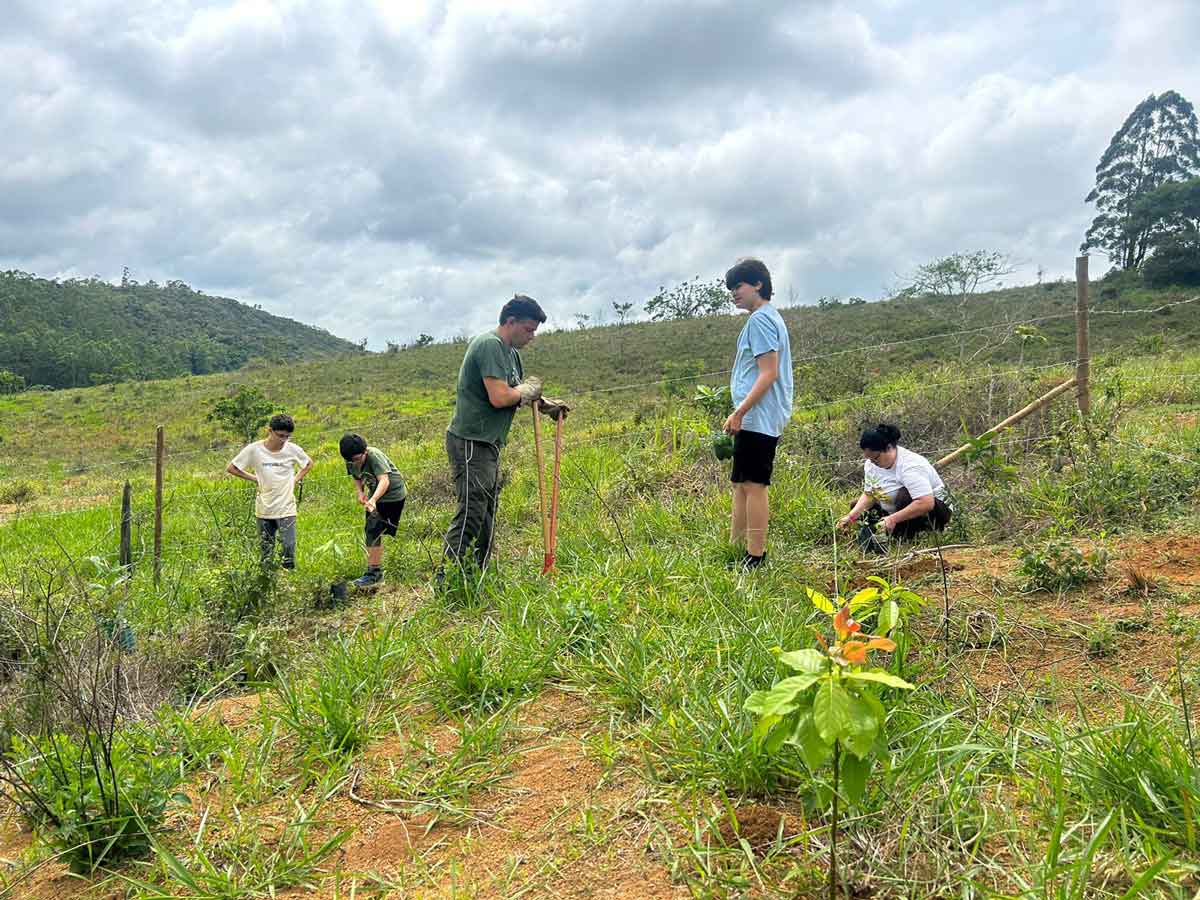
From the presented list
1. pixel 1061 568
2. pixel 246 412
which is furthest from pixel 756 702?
pixel 246 412

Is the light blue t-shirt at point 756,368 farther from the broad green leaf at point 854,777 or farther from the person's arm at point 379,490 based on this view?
the person's arm at point 379,490

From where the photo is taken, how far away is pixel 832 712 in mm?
1244

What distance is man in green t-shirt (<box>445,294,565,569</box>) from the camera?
13.1 feet

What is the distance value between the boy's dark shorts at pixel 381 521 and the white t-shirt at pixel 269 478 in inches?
30.7

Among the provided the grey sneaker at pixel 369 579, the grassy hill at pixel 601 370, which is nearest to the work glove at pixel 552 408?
the grey sneaker at pixel 369 579

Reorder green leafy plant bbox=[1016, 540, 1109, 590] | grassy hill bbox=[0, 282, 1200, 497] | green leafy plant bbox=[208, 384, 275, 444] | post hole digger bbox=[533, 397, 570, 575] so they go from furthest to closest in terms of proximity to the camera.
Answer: grassy hill bbox=[0, 282, 1200, 497], green leafy plant bbox=[208, 384, 275, 444], post hole digger bbox=[533, 397, 570, 575], green leafy plant bbox=[1016, 540, 1109, 590]

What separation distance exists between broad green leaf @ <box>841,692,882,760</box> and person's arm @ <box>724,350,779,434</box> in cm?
255

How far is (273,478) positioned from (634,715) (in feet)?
13.5

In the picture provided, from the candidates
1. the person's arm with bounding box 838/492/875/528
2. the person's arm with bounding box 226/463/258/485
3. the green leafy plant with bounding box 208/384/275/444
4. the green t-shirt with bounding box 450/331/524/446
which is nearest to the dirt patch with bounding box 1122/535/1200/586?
the person's arm with bounding box 838/492/875/528

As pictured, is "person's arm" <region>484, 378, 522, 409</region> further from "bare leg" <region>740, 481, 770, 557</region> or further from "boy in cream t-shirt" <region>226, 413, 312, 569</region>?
"boy in cream t-shirt" <region>226, 413, 312, 569</region>

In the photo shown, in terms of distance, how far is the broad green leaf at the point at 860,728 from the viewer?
1.23m

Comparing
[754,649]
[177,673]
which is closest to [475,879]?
[754,649]

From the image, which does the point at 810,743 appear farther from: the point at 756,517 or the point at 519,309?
the point at 519,309

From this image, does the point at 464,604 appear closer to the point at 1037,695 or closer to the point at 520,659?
the point at 520,659
